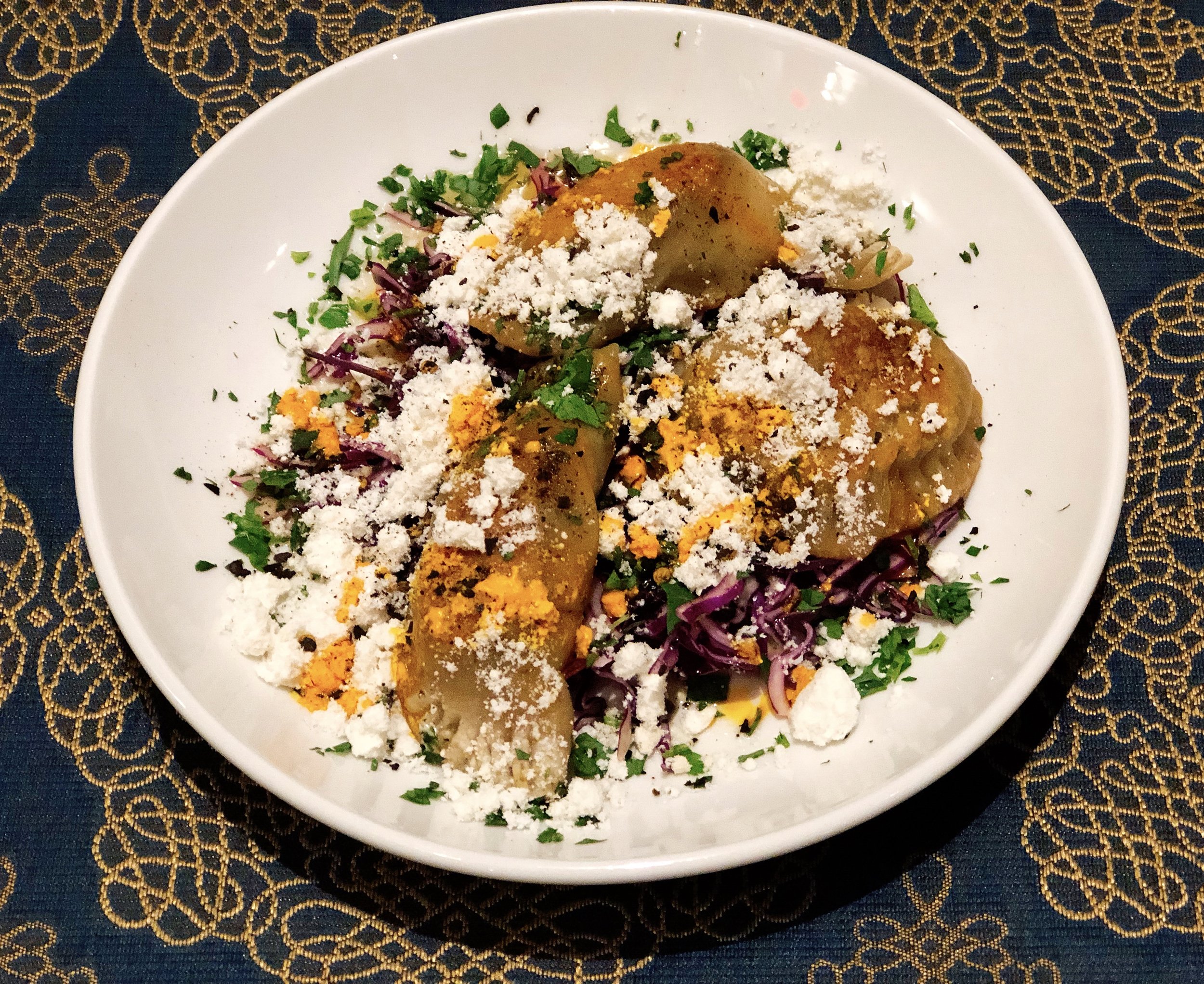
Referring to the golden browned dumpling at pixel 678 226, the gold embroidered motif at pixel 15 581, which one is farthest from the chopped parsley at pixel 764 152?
the gold embroidered motif at pixel 15 581

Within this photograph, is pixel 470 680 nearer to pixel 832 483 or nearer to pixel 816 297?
pixel 832 483

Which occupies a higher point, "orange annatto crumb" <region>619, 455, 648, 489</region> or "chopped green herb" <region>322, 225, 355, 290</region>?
"chopped green herb" <region>322, 225, 355, 290</region>

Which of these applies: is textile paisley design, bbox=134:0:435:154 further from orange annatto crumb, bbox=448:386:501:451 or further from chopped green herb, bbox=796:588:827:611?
chopped green herb, bbox=796:588:827:611

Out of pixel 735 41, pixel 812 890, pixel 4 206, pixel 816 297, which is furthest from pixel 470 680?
pixel 4 206

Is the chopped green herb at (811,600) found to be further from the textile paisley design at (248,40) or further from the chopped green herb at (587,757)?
the textile paisley design at (248,40)

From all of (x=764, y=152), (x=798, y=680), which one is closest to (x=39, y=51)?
(x=764, y=152)

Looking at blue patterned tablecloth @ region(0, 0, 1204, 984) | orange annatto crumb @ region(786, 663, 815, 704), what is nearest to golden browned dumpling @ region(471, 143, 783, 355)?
orange annatto crumb @ region(786, 663, 815, 704)

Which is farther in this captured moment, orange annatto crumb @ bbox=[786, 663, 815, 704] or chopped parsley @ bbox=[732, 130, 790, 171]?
chopped parsley @ bbox=[732, 130, 790, 171]
